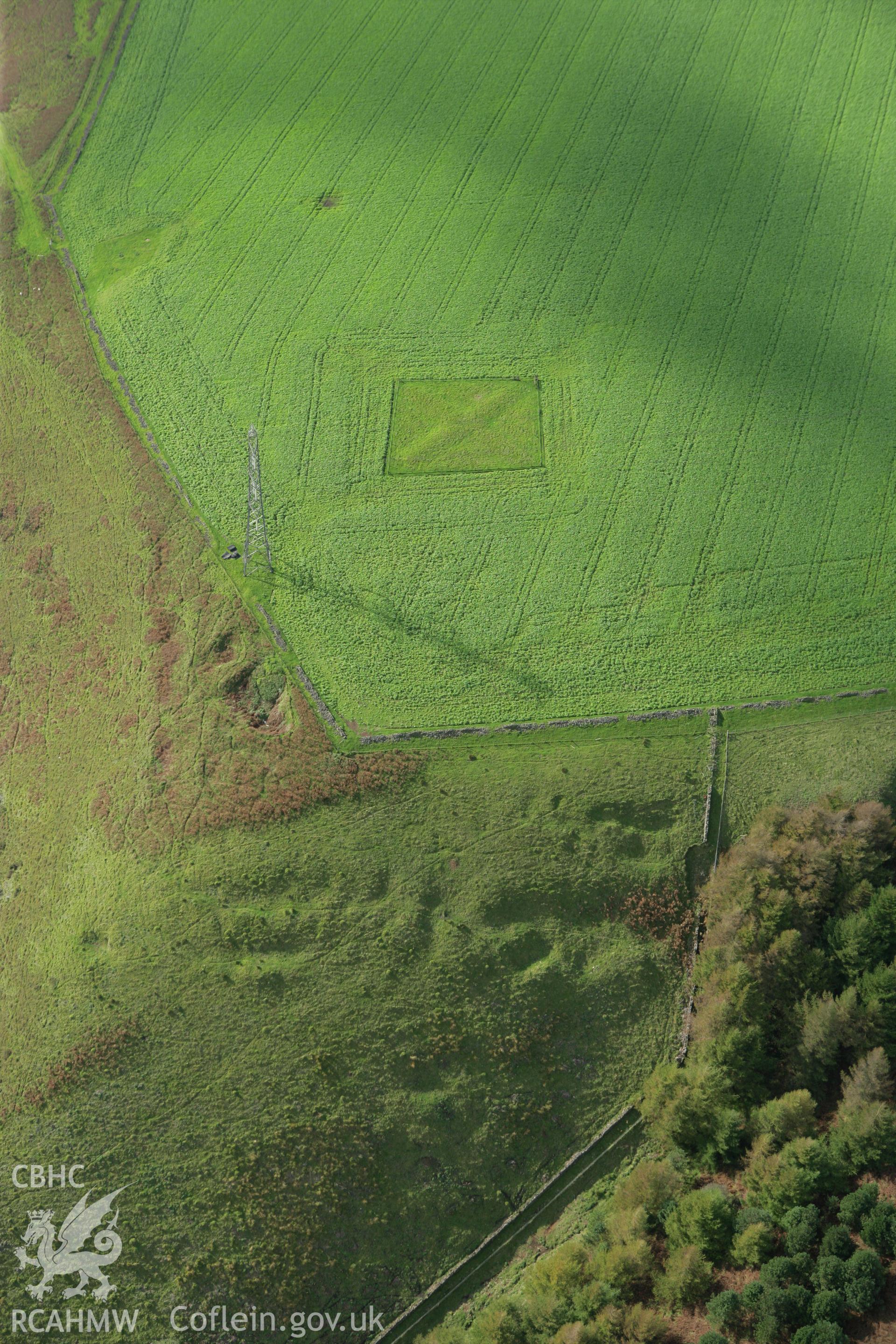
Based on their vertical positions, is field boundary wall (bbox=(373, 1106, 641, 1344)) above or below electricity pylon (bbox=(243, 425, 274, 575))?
below

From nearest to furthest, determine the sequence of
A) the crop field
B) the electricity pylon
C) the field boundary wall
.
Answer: the field boundary wall < the crop field < the electricity pylon

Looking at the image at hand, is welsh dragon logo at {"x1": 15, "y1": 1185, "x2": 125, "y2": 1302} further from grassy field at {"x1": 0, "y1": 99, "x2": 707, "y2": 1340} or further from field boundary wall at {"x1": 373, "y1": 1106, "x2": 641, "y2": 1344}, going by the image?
field boundary wall at {"x1": 373, "y1": 1106, "x2": 641, "y2": 1344}

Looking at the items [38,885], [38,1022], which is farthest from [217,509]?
[38,1022]

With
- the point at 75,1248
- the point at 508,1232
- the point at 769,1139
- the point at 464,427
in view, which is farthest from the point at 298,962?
the point at 464,427

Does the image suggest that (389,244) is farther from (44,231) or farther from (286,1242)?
(286,1242)

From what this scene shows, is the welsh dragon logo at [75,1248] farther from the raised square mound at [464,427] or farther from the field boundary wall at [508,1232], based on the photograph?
the raised square mound at [464,427]

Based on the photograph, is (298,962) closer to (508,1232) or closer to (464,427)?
(508,1232)

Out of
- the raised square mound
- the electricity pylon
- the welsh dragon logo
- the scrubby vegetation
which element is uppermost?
the raised square mound

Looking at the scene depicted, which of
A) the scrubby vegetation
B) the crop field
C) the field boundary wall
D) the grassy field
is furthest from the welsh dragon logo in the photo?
the crop field
